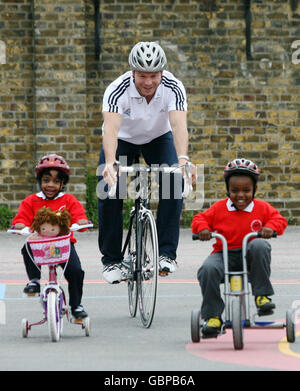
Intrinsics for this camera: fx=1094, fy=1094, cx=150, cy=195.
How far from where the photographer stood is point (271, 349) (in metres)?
7.06

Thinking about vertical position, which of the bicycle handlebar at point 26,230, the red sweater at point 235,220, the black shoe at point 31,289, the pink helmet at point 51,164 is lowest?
the black shoe at point 31,289

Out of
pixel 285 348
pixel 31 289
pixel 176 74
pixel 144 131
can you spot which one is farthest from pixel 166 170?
pixel 176 74

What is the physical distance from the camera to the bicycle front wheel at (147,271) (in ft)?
26.7

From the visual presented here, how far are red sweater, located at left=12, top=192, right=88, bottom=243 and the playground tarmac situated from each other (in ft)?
2.77

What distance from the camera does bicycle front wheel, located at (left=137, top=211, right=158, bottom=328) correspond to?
8.14 metres

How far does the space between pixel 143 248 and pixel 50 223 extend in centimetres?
116

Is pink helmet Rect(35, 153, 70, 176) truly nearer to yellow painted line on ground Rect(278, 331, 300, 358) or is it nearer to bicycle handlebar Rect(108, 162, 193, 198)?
bicycle handlebar Rect(108, 162, 193, 198)

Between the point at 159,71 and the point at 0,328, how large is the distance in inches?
91.2

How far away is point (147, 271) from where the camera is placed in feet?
27.8

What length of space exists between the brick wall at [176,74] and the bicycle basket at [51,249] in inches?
434

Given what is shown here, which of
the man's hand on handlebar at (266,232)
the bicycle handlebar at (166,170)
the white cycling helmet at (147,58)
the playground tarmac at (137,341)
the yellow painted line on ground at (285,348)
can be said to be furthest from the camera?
the white cycling helmet at (147,58)

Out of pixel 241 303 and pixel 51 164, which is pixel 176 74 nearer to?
pixel 51 164

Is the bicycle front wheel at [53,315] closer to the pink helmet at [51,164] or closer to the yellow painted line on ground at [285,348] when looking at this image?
the pink helmet at [51,164]

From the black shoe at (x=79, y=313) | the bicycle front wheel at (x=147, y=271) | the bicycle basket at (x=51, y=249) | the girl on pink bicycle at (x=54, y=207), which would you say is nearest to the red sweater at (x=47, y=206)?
the girl on pink bicycle at (x=54, y=207)
